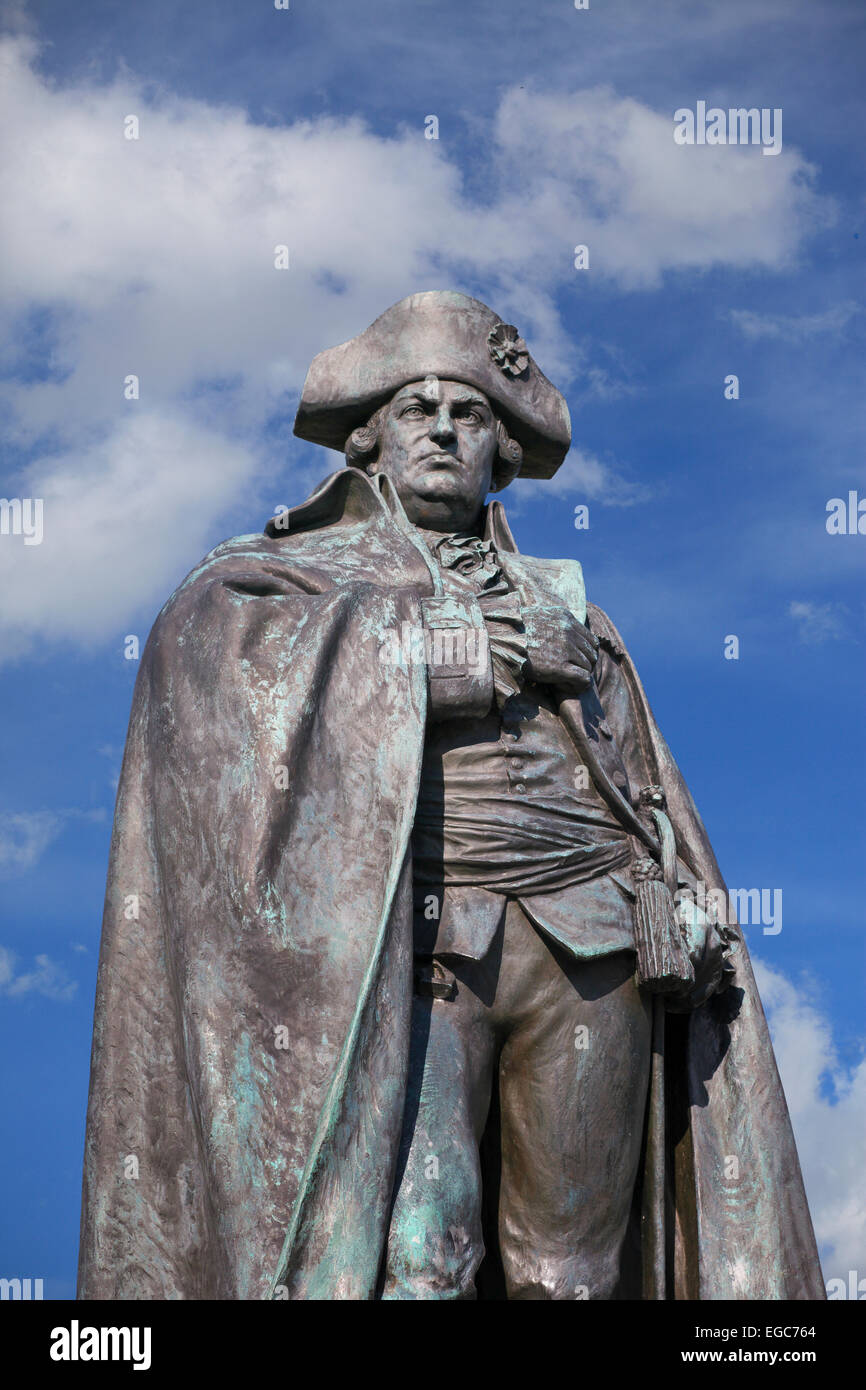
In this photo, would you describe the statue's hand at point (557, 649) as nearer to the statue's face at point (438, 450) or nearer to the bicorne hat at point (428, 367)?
the statue's face at point (438, 450)

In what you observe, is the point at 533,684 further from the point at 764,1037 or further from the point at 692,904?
the point at 764,1037

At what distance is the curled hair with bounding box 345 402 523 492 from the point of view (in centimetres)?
1084

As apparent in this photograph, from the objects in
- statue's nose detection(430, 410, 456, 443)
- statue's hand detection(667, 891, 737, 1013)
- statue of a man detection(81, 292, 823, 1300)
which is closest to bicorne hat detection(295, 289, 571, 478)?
statue's nose detection(430, 410, 456, 443)

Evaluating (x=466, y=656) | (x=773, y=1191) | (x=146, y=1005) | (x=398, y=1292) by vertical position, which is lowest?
(x=398, y=1292)

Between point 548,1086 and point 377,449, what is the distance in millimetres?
3209

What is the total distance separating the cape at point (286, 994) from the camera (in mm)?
8547

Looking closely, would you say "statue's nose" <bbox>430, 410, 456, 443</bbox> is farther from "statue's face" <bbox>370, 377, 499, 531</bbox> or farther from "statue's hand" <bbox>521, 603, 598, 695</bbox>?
"statue's hand" <bbox>521, 603, 598, 695</bbox>

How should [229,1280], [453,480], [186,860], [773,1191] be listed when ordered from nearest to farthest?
[229,1280] → [186,860] → [773,1191] → [453,480]

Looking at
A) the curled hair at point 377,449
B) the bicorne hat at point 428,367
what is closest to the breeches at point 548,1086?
the curled hair at point 377,449

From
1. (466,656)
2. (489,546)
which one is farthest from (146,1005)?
(489,546)

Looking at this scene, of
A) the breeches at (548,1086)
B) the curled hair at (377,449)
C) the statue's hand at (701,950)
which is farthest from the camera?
the curled hair at (377,449)

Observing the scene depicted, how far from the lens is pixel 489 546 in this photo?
34.8ft

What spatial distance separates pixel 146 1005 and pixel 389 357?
3337 millimetres

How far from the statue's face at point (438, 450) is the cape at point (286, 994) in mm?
393
